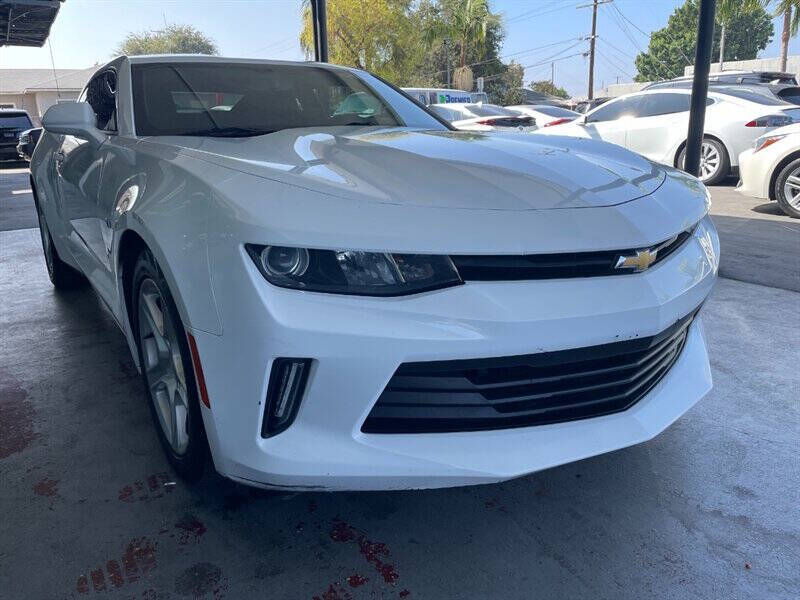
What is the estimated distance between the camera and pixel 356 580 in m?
1.67

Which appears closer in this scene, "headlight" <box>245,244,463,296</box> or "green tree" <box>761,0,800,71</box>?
"headlight" <box>245,244,463,296</box>

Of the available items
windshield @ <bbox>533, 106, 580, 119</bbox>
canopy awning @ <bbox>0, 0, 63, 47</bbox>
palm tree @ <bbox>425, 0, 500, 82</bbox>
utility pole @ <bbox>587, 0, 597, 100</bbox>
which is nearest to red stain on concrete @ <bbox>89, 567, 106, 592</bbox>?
canopy awning @ <bbox>0, 0, 63, 47</bbox>

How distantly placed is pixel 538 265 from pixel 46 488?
1.70 meters

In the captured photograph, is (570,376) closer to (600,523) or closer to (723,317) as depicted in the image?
(600,523)

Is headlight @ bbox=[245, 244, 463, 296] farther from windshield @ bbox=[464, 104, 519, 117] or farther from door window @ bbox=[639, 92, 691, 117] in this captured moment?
windshield @ bbox=[464, 104, 519, 117]

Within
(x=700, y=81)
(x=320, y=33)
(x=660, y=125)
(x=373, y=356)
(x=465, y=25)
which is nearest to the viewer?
(x=373, y=356)

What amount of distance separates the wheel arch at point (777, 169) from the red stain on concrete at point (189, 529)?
6.66 meters

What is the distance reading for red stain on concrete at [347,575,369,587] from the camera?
1.65 m

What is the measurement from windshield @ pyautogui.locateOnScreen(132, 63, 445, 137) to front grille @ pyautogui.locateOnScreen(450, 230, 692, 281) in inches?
51.7

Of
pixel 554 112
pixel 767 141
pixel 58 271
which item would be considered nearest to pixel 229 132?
pixel 58 271

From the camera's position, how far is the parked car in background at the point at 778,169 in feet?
21.1

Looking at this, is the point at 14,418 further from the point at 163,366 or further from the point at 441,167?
the point at 441,167

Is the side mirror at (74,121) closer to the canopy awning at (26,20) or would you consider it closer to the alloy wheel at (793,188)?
the alloy wheel at (793,188)

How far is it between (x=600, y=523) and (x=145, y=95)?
2353 millimetres
